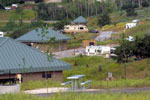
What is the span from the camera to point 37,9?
376 ft

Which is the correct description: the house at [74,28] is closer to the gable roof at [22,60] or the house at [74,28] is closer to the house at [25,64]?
the gable roof at [22,60]

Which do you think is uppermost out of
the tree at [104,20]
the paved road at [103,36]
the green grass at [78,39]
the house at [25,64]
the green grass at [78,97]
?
the green grass at [78,97]

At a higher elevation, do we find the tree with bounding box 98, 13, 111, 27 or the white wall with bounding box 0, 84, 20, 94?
the white wall with bounding box 0, 84, 20, 94

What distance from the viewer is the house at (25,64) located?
25797mm

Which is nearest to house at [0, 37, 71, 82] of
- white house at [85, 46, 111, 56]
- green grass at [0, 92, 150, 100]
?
green grass at [0, 92, 150, 100]

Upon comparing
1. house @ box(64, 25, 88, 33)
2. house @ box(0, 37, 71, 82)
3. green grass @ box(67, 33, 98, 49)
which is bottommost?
green grass @ box(67, 33, 98, 49)

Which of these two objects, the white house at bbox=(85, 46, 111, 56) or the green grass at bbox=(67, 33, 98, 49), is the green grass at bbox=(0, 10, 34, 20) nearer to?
the green grass at bbox=(67, 33, 98, 49)

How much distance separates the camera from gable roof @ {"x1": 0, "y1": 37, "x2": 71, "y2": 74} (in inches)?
1020

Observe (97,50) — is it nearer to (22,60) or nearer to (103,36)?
(103,36)

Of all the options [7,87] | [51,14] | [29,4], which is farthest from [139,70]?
[29,4]

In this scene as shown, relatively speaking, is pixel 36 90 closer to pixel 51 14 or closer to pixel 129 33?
pixel 129 33

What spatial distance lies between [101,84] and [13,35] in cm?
6087

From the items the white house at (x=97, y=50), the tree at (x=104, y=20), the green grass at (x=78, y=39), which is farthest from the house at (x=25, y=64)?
Answer: the tree at (x=104, y=20)

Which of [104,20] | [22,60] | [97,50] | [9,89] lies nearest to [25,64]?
[22,60]
